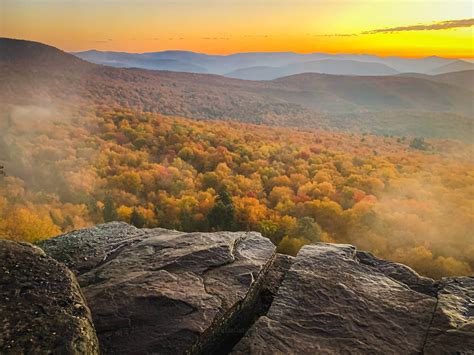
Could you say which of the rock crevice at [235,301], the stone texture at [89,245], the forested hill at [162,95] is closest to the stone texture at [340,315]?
the rock crevice at [235,301]

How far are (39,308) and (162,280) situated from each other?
2464 millimetres

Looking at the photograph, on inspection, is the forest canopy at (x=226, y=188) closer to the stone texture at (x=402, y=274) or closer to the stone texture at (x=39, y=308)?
the stone texture at (x=402, y=274)

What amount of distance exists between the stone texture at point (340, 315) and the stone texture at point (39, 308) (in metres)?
2.47

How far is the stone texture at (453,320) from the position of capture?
6.09m

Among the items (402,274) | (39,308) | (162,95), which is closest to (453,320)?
(402,274)

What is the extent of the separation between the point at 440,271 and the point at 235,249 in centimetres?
3939

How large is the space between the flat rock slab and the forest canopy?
1123 inches

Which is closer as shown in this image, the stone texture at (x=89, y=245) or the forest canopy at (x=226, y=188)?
the stone texture at (x=89, y=245)

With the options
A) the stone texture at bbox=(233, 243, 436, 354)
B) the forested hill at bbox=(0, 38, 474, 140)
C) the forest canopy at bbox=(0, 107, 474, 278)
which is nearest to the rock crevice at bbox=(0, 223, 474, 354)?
the stone texture at bbox=(233, 243, 436, 354)

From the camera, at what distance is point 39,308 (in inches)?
216

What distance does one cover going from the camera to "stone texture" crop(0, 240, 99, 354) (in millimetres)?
4945

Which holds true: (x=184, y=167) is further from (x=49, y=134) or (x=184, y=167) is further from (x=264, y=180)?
(x=49, y=134)

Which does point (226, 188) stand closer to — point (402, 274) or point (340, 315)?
point (402, 274)

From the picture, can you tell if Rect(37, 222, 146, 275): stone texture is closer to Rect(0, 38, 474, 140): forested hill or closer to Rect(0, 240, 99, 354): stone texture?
Rect(0, 240, 99, 354): stone texture
